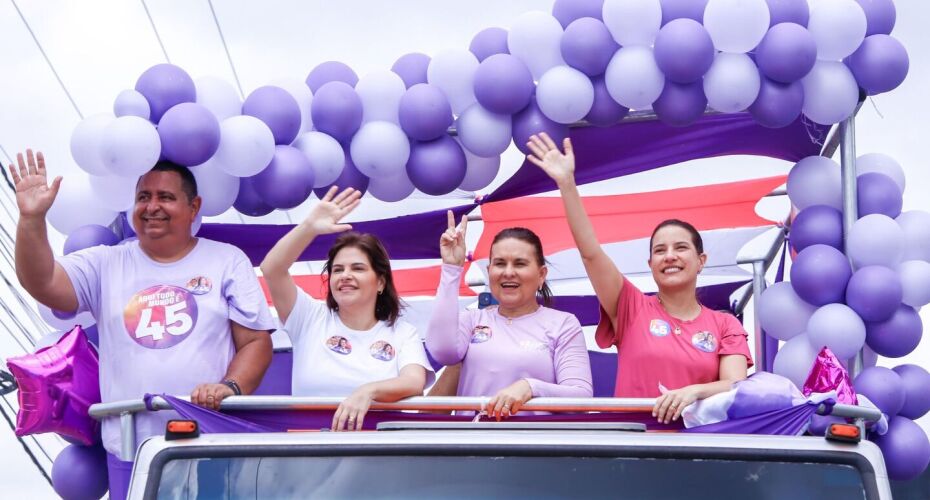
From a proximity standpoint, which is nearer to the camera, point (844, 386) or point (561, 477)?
point (561, 477)

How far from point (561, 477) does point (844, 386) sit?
1.26m

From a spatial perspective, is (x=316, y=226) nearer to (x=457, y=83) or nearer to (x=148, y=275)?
(x=148, y=275)

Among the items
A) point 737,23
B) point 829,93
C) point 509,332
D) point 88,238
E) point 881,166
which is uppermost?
point 737,23

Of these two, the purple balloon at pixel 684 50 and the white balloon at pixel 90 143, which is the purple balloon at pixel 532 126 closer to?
the purple balloon at pixel 684 50

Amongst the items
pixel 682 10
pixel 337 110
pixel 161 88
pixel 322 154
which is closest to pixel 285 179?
pixel 322 154

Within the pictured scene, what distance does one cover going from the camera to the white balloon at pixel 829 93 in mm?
5230

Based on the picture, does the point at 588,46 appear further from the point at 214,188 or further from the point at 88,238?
the point at 88,238

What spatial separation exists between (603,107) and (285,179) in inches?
57.6

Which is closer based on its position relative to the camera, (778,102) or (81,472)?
(81,472)

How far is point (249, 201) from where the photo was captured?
5.38m

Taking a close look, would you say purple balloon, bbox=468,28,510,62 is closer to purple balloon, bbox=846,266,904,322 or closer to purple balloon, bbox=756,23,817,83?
purple balloon, bbox=756,23,817,83

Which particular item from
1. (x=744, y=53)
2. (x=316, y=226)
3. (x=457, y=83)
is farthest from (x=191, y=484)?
(x=744, y=53)

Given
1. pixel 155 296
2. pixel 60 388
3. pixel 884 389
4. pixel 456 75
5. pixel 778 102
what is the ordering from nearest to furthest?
pixel 60 388 → pixel 155 296 → pixel 884 389 → pixel 778 102 → pixel 456 75

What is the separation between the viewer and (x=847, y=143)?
17.7ft
